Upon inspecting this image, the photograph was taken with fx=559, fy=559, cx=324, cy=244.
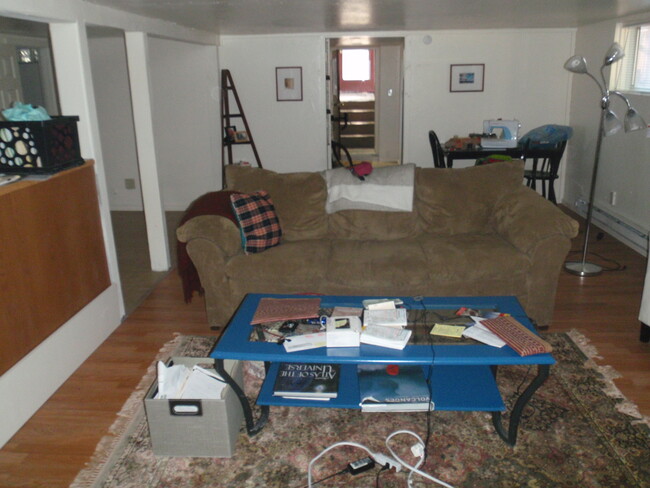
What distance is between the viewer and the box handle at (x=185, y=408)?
2.22m

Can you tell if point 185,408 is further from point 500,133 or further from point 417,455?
point 500,133

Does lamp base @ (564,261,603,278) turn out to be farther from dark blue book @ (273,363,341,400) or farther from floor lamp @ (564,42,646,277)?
dark blue book @ (273,363,341,400)

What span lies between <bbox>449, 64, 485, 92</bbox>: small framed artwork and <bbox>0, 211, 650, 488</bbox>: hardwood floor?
8.58 feet

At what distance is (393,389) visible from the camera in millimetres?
2395

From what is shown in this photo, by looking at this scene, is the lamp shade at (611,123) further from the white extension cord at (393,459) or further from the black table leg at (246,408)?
the black table leg at (246,408)

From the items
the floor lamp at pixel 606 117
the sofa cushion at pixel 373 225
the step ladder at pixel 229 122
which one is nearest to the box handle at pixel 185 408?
the sofa cushion at pixel 373 225

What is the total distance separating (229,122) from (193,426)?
4664 mm

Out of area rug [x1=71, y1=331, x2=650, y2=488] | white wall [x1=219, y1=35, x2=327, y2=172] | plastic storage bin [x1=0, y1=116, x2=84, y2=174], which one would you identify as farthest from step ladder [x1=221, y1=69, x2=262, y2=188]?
area rug [x1=71, y1=331, x2=650, y2=488]

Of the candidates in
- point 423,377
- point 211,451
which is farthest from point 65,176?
point 423,377

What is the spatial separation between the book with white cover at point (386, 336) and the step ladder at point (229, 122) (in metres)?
4.19

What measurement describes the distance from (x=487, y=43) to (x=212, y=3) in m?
3.62

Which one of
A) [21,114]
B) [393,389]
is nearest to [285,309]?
[393,389]

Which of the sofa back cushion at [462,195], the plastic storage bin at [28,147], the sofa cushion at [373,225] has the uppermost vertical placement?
the plastic storage bin at [28,147]

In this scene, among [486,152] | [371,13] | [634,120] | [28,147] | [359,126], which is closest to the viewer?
[28,147]
